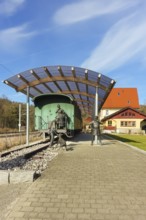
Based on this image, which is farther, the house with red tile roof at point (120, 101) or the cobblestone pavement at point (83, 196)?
the house with red tile roof at point (120, 101)

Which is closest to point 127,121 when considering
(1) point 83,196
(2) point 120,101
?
(2) point 120,101

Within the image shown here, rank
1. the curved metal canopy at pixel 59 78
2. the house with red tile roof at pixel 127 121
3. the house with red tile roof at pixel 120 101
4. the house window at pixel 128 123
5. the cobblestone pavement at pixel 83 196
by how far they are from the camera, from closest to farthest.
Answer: the cobblestone pavement at pixel 83 196 < the curved metal canopy at pixel 59 78 < the house with red tile roof at pixel 127 121 < the house window at pixel 128 123 < the house with red tile roof at pixel 120 101

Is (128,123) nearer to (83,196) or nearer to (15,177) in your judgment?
(15,177)

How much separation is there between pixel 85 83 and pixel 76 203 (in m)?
16.3

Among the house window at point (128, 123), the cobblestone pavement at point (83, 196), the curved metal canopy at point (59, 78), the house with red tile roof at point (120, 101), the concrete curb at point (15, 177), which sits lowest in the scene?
the cobblestone pavement at point (83, 196)

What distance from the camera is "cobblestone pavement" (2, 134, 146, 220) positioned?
15.3ft

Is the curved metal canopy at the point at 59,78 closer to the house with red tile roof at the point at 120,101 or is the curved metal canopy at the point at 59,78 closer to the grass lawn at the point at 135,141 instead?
the grass lawn at the point at 135,141

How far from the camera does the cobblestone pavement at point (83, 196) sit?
4.66m

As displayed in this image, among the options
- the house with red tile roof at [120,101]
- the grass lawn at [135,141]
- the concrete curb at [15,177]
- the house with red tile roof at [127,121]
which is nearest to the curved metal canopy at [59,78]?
the grass lawn at [135,141]

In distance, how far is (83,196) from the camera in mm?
5746

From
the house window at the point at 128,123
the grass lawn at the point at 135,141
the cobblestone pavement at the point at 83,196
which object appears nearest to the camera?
the cobblestone pavement at the point at 83,196

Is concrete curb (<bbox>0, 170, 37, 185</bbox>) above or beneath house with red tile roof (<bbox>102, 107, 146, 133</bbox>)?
beneath

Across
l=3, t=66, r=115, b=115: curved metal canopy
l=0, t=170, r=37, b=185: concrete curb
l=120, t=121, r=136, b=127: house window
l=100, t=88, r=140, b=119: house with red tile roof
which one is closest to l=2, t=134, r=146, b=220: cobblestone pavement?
l=0, t=170, r=37, b=185: concrete curb

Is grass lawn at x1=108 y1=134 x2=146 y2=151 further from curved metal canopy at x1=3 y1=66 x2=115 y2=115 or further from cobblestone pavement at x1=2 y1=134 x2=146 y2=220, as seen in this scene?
cobblestone pavement at x1=2 y1=134 x2=146 y2=220
